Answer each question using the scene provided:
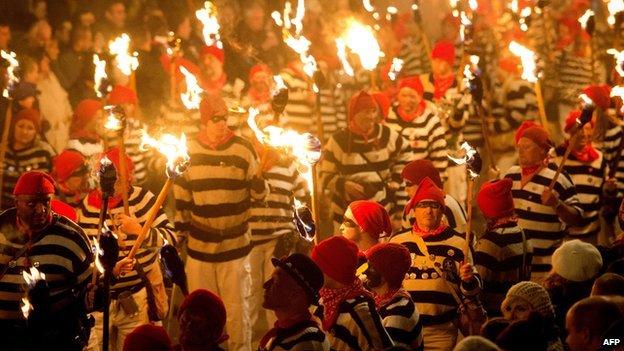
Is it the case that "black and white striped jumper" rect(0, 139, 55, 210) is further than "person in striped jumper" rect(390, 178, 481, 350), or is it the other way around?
"black and white striped jumper" rect(0, 139, 55, 210)

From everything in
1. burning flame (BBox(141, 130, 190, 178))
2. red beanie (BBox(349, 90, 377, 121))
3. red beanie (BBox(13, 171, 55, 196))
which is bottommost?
red beanie (BBox(13, 171, 55, 196))

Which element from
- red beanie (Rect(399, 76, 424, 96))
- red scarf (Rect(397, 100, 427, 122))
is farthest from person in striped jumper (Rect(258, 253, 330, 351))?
red beanie (Rect(399, 76, 424, 96))

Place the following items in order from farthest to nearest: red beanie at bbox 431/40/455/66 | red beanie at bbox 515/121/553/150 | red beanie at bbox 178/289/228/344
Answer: red beanie at bbox 431/40/455/66
red beanie at bbox 515/121/553/150
red beanie at bbox 178/289/228/344

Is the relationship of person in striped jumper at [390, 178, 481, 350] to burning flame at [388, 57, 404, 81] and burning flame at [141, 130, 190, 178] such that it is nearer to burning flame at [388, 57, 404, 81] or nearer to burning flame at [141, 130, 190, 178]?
burning flame at [141, 130, 190, 178]

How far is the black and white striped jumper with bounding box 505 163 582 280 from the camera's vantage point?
438 inches

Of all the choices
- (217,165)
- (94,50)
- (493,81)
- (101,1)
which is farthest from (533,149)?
(101,1)

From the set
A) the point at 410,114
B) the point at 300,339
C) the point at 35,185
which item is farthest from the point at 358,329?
the point at 410,114

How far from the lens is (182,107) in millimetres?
15242

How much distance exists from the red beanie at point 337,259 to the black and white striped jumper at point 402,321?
0.41 meters

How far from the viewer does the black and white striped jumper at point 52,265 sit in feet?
28.2

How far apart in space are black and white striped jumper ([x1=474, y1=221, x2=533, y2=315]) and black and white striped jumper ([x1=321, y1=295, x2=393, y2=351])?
6.76 feet

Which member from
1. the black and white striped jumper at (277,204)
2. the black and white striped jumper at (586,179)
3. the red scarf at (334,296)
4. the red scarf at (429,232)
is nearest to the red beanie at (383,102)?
the black and white striped jumper at (277,204)

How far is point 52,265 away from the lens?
28.2 ft

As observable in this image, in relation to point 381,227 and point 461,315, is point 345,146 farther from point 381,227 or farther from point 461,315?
point 461,315
